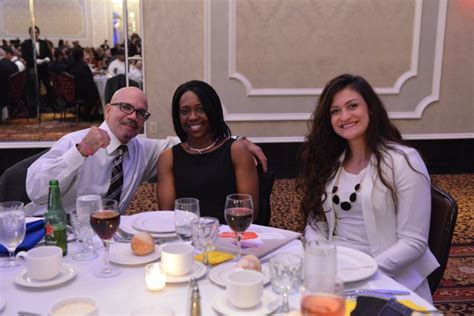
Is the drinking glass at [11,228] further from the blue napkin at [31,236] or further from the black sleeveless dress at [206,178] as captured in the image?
the black sleeveless dress at [206,178]

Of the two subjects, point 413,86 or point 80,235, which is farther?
point 413,86

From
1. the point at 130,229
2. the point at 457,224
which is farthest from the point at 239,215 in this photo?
the point at 457,224

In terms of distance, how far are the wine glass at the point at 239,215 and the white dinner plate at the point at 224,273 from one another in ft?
0.25

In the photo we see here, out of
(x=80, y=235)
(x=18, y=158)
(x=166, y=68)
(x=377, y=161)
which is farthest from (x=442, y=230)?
(x=18, y=158)

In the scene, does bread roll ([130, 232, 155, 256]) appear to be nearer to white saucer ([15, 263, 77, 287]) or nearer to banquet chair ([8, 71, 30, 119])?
white saucer ([15, 263, 77, 287])

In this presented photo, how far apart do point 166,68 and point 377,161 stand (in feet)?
12.4

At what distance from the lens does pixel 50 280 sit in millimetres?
1253

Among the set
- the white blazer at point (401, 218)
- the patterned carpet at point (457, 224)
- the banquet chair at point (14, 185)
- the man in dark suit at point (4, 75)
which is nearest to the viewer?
the white blazer at point (401, 218)

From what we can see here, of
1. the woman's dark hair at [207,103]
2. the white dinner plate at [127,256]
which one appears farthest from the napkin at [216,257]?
the woman's dark hair at [207,103]

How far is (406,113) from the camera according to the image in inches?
221

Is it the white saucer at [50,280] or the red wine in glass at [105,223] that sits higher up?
the red wine in glass at [105,223]

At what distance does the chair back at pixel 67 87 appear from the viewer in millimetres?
7797

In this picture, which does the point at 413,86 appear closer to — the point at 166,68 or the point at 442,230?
the point at 166,68

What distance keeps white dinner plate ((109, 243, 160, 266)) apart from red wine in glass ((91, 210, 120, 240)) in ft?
0.30
